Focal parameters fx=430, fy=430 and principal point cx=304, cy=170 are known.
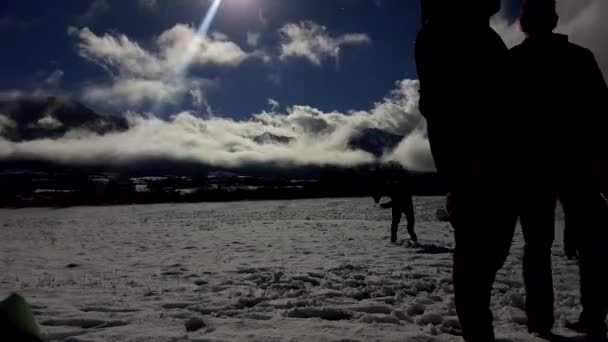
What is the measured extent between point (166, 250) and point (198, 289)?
4455 mm

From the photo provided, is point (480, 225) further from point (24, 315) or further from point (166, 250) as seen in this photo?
point (166, 250)

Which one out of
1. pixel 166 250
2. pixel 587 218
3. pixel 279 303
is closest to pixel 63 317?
pixel 279 303

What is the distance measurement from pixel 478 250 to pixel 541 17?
176 centimetres

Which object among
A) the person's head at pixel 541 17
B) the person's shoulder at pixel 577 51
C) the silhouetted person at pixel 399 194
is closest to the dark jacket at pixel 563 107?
the person's shoulder at pixel 577 51

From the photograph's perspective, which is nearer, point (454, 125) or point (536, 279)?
point (454, 125)

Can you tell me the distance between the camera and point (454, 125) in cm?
229

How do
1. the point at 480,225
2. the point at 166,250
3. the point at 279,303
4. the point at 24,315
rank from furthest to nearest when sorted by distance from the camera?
the point at 166,250 → the point at 279,303 → the point at 480,225 → the point at 24,315

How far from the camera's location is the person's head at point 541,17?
2950 millimetres

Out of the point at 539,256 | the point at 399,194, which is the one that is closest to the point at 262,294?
the point at 539,256

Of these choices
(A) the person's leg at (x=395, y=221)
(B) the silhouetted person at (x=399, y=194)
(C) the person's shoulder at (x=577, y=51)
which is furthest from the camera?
(B) the silhouetted person at (x=399, y=194)

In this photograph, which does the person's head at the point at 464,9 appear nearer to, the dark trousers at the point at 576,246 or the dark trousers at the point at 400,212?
the dark trousers at the point at 576,246

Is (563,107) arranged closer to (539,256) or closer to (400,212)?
(539,256)

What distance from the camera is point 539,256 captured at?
2.97 metres

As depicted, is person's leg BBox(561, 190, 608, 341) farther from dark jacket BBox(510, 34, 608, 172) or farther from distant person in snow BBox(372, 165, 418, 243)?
distant person in snow BBox(372, 165, 418, 243)
